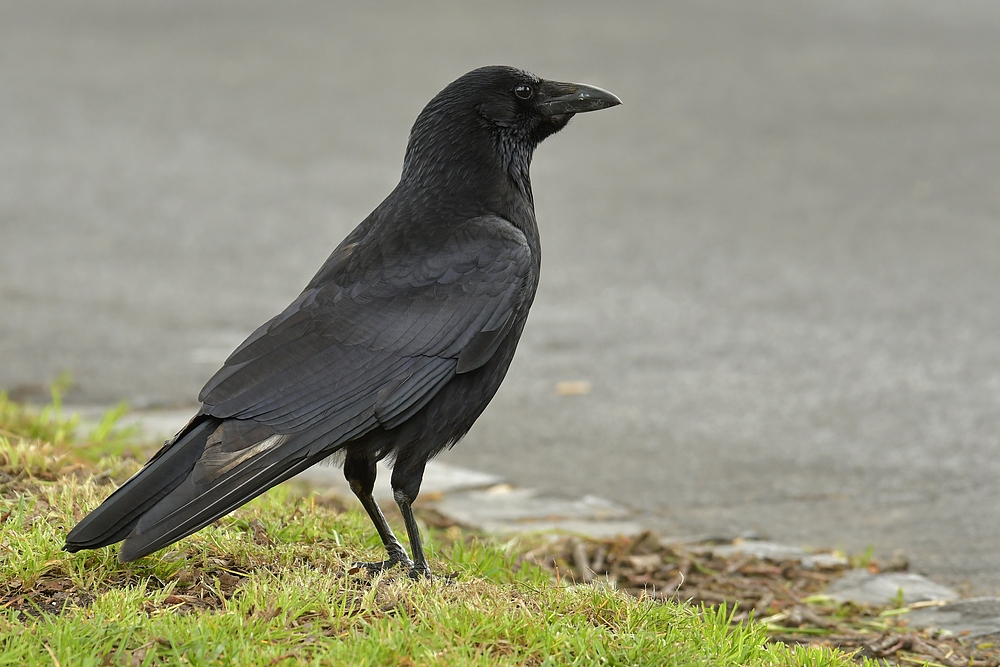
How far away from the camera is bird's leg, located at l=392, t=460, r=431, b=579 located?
4172 millimetres

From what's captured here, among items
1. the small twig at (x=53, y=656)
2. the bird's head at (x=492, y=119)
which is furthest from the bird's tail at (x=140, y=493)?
the bird's head at (x=492, y=119)

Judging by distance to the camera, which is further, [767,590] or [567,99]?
[767,590]

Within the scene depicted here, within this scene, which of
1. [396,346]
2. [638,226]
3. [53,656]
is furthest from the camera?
[638,226]

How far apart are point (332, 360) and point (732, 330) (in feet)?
17.8

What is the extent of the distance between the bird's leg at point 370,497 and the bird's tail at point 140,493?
565 millimetres

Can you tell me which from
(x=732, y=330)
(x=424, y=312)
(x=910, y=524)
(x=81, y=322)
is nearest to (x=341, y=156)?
(x=81, y=322)

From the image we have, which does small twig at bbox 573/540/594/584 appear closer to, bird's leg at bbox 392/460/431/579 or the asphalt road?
the asphalt road

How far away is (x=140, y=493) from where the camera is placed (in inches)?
144

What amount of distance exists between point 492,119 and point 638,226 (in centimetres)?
659

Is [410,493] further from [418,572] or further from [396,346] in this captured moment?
[396,346]

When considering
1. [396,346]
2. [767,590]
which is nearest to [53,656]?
[396,346]

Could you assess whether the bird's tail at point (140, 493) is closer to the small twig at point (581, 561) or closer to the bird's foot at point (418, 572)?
the bird's foot at point (418, 572)

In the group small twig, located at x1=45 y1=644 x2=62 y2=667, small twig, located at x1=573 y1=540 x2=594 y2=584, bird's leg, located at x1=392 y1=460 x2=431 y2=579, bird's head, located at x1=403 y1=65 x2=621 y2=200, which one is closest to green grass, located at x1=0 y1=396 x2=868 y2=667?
small twig, located at x1=45 y1=644 x2=62 y2=667

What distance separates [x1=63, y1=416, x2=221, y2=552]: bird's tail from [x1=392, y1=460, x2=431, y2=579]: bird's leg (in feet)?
2.10
